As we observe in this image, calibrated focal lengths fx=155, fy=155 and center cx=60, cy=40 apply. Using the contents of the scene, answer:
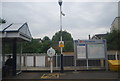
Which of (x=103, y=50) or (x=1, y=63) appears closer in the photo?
(x=1, y=63)

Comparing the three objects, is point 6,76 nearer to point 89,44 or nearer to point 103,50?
point 89,44

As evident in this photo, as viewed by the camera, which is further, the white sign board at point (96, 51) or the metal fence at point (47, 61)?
the metal fence at point (47, 61)

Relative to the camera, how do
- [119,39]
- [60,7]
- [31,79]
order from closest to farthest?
[31,79] < [60,7] < [119,39]

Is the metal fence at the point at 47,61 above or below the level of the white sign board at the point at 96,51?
below

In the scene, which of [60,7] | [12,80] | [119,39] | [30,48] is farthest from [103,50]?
[30,48]

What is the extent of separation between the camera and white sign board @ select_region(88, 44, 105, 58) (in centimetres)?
1464

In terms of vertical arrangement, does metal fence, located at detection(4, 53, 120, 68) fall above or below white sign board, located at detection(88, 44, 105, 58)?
below

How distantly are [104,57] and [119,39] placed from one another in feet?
38.1

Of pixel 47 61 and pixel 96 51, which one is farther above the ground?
pixel 96 51

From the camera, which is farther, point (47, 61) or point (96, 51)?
point (47, 61)

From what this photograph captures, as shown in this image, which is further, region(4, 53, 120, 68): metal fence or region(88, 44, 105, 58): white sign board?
region(4, 53, 120, 68): metal fence

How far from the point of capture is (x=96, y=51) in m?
14.7

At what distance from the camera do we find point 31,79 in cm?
1058

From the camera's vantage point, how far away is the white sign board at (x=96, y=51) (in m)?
14.6
